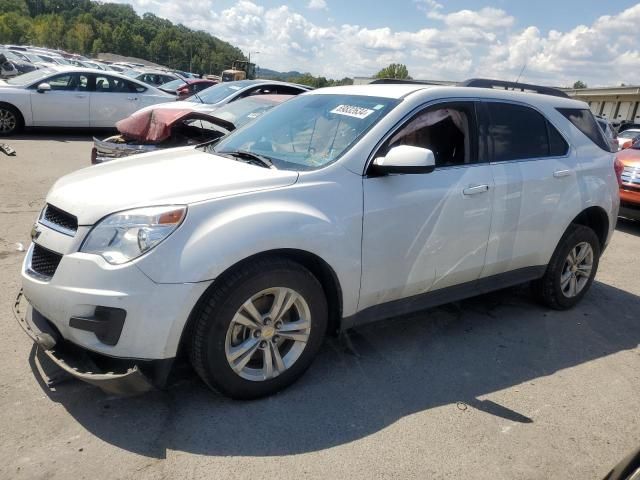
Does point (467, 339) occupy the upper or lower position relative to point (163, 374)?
lower

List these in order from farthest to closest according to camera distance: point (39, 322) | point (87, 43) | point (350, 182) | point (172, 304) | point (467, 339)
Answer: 1. point (87, 43)
2. point (467, 339)
3. point (350, 182)
4. point (39, 322)
5. point (172, 304)

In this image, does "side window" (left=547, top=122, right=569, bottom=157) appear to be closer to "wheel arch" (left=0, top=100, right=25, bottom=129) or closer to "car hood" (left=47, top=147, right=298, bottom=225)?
"car hood" (left=47, top=147, right=298, bottom=225)

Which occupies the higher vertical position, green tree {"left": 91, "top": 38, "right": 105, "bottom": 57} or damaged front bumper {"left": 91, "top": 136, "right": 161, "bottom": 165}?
green tree {"left": 91, "top": 38, "right": 105, "bottom": 57}

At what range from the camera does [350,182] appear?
3307 mm

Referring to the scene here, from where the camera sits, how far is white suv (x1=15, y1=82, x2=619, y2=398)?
8.97 ft

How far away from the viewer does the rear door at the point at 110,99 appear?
12.8 meters

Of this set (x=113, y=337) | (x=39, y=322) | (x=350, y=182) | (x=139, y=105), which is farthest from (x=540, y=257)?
(x=139, y=105)

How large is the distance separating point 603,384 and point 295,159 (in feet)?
8.36

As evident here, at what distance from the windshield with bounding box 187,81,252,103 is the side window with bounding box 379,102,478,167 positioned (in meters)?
7.60

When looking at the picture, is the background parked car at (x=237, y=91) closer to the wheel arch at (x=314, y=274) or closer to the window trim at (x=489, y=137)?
the window trim at (x=489, y=137)

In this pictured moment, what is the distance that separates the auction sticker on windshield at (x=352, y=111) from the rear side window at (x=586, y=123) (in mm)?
2022

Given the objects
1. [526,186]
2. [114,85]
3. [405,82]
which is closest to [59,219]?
[405,82]

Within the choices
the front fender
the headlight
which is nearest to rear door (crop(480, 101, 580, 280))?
the front fender

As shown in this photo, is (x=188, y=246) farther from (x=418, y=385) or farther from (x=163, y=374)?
(x=418, y=385)
